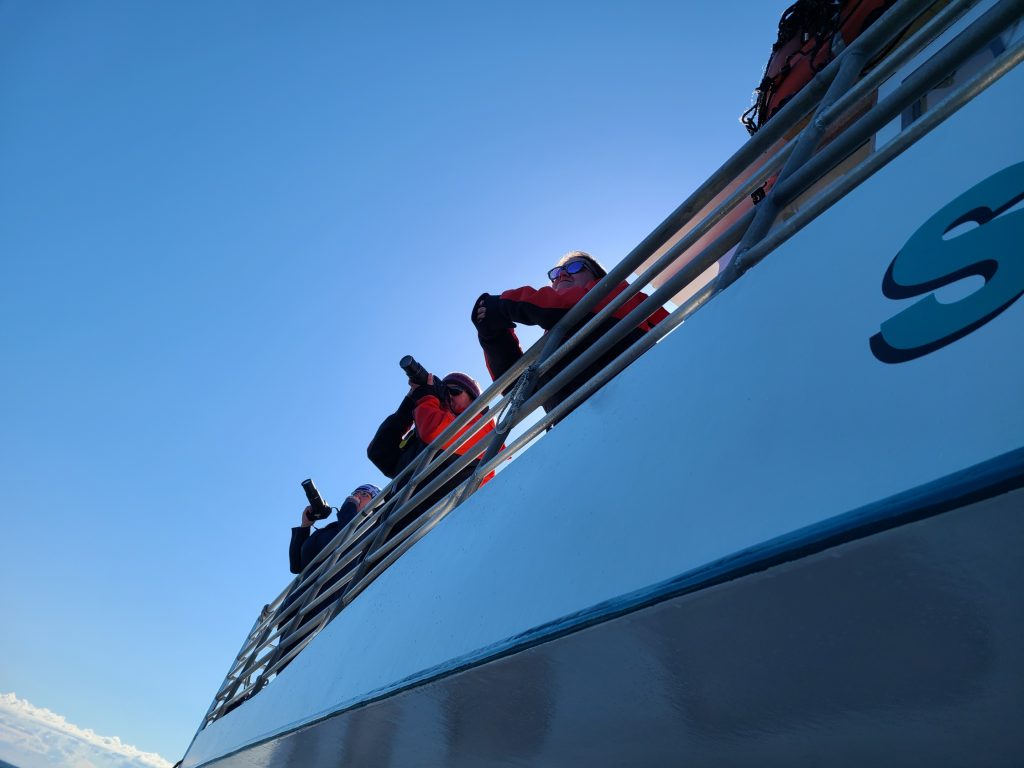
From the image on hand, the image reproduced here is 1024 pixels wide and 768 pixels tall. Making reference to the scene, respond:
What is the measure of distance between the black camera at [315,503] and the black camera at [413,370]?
1.86m

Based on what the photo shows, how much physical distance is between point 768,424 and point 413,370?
3.21 meters

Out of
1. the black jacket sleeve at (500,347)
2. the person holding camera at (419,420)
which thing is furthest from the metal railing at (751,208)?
the person holding camera at (419,420)

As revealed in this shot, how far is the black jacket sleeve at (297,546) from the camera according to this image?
5691mm

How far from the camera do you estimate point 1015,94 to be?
954mm

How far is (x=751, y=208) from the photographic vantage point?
80.7 inches

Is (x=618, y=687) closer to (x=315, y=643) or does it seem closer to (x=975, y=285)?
(x=975, y=285)

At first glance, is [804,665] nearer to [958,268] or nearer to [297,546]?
[958,268]

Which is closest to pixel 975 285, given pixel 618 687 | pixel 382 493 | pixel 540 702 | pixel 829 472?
pixel 829 472

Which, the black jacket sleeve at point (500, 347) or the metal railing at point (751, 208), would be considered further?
the black jacket sleeve at point (500, 347)

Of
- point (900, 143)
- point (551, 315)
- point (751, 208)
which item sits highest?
point (551, 315)

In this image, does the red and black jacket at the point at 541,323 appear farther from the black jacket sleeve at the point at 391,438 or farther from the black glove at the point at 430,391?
the black jacket sleeve at the point at 391,438

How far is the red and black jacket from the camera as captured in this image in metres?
2.54

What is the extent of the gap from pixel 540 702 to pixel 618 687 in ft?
0.82

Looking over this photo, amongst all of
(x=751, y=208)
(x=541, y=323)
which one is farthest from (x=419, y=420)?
(x=751, y=208)
